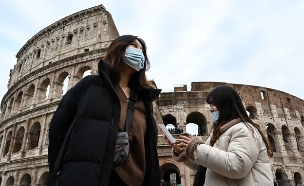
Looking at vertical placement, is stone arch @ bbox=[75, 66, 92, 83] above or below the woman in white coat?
above

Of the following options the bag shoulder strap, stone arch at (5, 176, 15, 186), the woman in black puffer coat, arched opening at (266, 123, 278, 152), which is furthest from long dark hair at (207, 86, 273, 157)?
arched opening at (266, 123, 278, 152)

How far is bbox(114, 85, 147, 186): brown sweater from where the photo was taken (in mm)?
1685

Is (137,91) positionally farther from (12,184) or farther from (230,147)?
(12,184)

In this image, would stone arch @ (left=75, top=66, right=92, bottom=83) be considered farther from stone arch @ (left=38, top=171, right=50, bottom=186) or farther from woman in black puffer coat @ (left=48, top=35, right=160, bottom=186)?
woman in black puffer coat @ (left=48, top=35, right=160, bottom=186)

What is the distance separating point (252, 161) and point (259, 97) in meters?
22.6

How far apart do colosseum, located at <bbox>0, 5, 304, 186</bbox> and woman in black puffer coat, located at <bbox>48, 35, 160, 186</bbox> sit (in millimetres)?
12891

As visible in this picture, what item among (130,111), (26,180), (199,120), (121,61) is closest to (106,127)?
(130,111)

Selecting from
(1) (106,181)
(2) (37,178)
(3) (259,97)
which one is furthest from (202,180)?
(3) (259,97)

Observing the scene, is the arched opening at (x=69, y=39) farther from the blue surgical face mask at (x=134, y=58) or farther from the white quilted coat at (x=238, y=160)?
the white quilted coat at (x=238, y=160)

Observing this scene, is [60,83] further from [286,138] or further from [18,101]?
[286,138]

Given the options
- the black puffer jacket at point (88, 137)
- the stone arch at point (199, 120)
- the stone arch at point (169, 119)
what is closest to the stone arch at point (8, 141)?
the stone arch at point (169, 119)

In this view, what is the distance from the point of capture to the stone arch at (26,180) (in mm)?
16103

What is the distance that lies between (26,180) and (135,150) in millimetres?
18357

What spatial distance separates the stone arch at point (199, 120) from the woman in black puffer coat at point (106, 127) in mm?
17217
